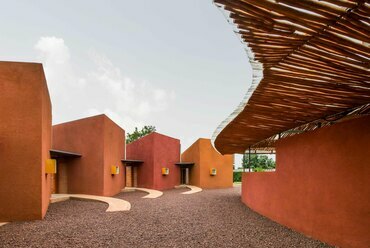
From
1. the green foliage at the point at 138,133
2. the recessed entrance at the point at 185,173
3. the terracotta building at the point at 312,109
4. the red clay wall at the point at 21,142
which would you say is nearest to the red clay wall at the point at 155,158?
the recessed entrance at the point at 185,173

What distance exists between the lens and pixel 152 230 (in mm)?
6805

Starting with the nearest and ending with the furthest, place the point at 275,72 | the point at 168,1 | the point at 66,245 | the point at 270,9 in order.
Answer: the point at 270,9 < the point at 275,72 < the point at 66,245 < the point at 168,1

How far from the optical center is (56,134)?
15.4 metres

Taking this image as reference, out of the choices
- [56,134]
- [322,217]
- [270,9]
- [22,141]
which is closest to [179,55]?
[56,134]

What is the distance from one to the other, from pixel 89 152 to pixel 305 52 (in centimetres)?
1303

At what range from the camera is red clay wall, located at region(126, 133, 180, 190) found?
Result: 19.3 meters

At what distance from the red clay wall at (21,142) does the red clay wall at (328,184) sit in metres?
6.25

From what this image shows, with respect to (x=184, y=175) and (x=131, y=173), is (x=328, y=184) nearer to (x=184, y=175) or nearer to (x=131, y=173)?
Answer: (x=131, y=173)

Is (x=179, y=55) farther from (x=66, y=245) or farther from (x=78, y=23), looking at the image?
(x=66, y=245)

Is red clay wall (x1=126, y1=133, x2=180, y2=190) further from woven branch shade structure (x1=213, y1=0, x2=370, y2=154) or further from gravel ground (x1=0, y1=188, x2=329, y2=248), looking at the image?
woven branch shade structure (x1=213, y1=0, x2=370, y2=154)

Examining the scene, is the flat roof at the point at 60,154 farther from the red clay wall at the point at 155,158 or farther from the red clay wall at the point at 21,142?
the red clay wall at the point at 155,158

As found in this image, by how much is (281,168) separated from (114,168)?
32.0 ft

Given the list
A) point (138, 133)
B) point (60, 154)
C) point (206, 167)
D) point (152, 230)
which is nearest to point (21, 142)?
point (152, 230)

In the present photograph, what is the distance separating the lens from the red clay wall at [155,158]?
1930cm
